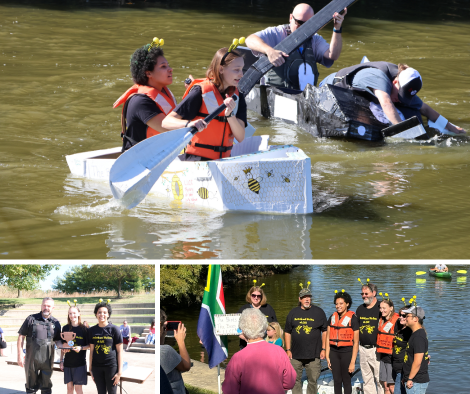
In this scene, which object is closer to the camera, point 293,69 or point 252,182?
point 252,182

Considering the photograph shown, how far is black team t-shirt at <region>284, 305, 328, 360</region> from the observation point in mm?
3980

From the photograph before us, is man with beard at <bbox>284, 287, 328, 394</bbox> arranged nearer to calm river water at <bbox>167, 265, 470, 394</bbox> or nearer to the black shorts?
calm river water at <bbox>167, 265, 470, 394</bbox>

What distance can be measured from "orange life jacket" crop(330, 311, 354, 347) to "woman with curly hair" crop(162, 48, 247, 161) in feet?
4.72

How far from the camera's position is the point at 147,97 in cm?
450

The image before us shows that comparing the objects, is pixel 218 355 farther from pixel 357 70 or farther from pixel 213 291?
pixel 357 70

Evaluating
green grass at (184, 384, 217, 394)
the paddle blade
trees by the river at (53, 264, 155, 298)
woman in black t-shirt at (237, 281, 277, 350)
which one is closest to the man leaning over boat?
the paddle blade

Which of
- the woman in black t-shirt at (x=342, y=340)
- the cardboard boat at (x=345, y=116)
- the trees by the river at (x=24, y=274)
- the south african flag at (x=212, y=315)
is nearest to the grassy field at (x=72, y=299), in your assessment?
the trees by the river at (x=24, y=274)

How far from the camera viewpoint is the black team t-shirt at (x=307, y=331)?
3.98 metres

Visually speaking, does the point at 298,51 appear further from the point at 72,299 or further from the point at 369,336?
the point at 72,299

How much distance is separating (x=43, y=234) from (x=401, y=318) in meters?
2.37

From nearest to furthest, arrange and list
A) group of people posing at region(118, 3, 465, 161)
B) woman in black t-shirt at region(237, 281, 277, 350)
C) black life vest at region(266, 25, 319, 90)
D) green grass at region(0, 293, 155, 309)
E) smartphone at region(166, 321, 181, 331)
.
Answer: smartphone at region(166, 321, 181, 331), green grass at region(0, 293, 155, 309), woman in black t-shirt at region(237, 281, 277, 350), group of people posing at region(118, 3, 465, 161), black life vest at region(266, 25, 319, 90)

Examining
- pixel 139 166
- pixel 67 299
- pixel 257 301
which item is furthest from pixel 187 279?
pixel 139 166

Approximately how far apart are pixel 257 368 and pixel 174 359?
45 cm

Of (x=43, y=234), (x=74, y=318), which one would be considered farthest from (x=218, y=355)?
(x=43, y=234)
